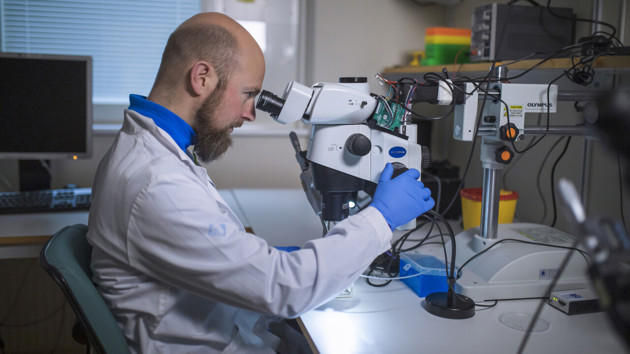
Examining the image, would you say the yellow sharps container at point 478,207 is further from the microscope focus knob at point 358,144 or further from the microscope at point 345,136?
the microscope focus knob at point 358,144

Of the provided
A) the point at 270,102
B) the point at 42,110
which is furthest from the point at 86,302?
the point at 42,110

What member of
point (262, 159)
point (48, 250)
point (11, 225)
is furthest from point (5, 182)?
point (48, 250)

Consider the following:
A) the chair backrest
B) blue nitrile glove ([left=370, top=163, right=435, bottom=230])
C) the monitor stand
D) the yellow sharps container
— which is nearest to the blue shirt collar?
the chair backrest

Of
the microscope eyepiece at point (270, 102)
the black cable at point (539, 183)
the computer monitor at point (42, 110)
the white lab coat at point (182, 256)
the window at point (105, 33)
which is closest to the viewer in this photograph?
→ the white lab coat at point (182, 256)

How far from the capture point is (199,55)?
1107mm

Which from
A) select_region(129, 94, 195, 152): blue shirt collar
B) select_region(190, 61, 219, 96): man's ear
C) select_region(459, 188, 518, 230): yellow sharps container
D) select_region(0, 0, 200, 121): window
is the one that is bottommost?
select_region(459, 188, 518, 230): yellow sharps container

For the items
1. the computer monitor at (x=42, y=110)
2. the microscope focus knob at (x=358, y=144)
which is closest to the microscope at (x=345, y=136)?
the microscope focus knob at (x=358, y=144)

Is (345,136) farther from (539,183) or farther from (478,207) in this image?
(539,183)

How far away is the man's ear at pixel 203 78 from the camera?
1.09 m

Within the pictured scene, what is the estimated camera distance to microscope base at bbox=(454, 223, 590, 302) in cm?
121

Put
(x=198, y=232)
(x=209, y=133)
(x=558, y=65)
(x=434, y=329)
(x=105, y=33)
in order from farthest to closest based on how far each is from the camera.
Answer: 1. (x=105, y=33)
2. (x=558, y=65)
3. (x=209, y=133)
4. (x=434, y=329)
5. (x=198, y=232)

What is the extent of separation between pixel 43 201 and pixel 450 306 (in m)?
1.53

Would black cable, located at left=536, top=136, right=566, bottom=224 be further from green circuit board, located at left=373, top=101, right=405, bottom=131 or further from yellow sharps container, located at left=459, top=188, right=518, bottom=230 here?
green circuit board, located at left=373, top=101, right=405, bottom=131

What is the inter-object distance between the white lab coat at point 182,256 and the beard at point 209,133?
122mm
